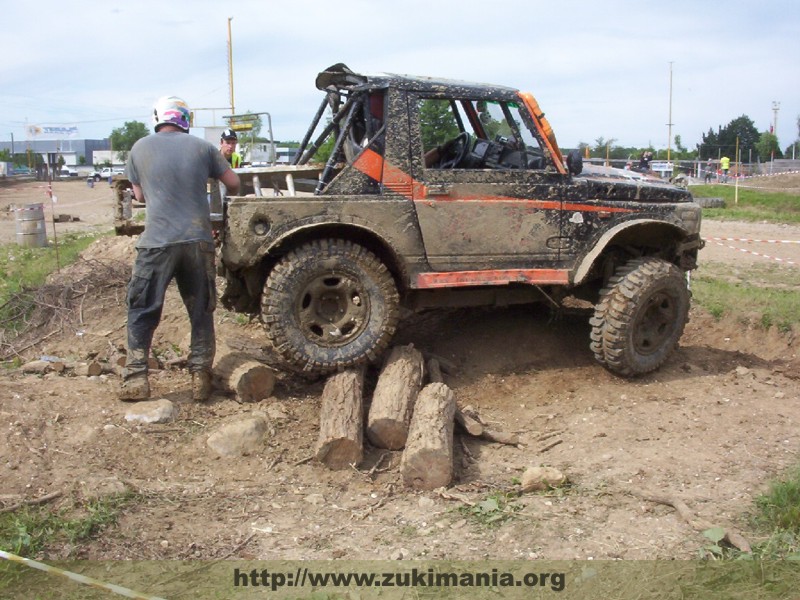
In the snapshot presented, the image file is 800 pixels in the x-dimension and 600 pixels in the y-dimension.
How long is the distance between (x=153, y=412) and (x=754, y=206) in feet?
74.0

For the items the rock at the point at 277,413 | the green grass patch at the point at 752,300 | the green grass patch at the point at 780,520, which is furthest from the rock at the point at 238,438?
the green grass patch at the point at 752,300

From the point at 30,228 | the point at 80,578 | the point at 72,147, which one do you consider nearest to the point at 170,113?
the point at 80,578

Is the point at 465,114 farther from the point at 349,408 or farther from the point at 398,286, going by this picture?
the point at 349,408

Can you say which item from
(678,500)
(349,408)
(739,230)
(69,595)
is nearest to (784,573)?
(678,500)

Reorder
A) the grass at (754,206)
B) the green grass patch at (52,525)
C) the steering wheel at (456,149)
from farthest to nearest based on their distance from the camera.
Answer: the grass at (754,206) → the steering wheel at (456,149) → the green grass patch at (52,525)

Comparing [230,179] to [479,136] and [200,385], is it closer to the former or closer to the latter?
[200,385]

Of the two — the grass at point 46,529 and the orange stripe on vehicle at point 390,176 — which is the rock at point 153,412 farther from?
the orange stripe on vehicle at point 390,176

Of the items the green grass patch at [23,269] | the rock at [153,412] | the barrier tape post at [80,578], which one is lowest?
the barrier tape post at [80,578]

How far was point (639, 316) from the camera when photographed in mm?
7039

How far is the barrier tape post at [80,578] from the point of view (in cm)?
376

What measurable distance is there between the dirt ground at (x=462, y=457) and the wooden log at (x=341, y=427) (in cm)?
10

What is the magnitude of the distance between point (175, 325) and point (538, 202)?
3.66m

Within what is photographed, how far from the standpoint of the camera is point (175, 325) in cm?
816

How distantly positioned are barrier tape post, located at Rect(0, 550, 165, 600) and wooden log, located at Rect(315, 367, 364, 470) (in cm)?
168
